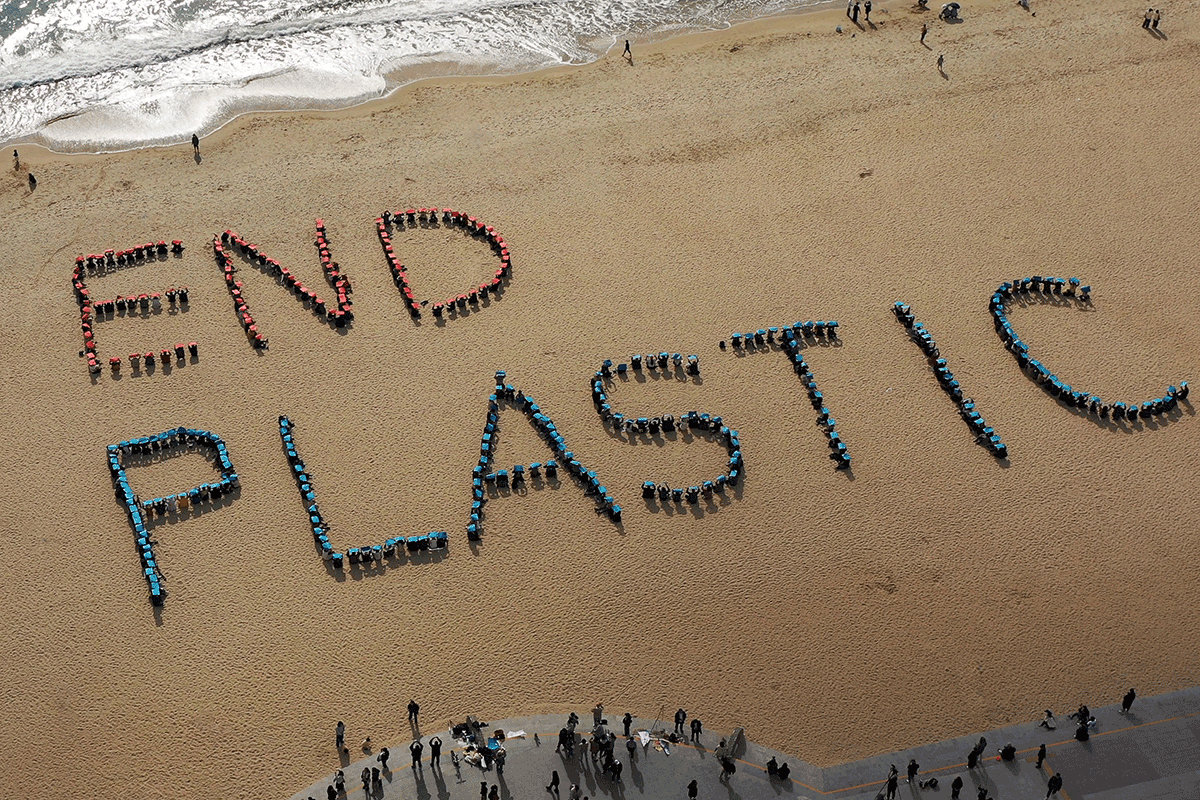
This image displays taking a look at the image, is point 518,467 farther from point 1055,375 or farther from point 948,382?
point 1055,375

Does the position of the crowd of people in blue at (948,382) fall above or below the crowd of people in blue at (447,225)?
below

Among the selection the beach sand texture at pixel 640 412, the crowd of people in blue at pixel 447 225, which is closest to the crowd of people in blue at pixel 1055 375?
the beach sand texture at pixel 640 412

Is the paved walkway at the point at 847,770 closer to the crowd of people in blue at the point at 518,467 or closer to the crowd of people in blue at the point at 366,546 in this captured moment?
the crowd of people in blue at the point at 366,546

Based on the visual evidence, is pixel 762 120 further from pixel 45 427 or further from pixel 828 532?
pixel 45 427

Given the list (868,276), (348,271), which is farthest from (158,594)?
(868,276)

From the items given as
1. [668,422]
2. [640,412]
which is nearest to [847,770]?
[668,422]
